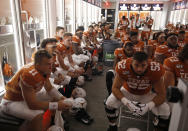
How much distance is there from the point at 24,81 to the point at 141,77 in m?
1.32

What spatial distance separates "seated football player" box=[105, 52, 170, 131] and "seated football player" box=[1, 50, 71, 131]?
2.32ft

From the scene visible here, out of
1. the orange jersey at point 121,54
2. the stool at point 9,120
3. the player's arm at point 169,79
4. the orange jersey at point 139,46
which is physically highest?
the orange jersey at point 139,46

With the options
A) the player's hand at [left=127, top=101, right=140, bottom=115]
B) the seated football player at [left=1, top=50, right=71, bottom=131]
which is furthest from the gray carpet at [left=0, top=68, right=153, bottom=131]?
the player's hand at [left=127, top=101, right=140, bottom=115]

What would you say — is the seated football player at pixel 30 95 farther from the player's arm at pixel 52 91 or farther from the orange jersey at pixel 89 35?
the orange jersey at pixel 89 35

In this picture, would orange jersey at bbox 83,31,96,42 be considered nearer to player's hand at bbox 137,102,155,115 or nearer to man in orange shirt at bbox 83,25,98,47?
man in orange shirt at bbox 83,25,98,47

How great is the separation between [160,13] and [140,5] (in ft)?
7.64

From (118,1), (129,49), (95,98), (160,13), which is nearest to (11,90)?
(95,98)

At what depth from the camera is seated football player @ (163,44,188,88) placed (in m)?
2.16

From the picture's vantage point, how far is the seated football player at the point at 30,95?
1668 mm

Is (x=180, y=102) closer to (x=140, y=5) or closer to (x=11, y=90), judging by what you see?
(x=11, y=90)

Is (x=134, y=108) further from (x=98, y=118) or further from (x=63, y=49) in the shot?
(x=63, y=49)

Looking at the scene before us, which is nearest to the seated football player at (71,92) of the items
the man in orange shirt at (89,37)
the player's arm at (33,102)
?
the player's arm at (33,102)

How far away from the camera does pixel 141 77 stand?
77.2 inches

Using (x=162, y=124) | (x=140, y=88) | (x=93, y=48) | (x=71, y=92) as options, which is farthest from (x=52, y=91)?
(x=93, y=48)
